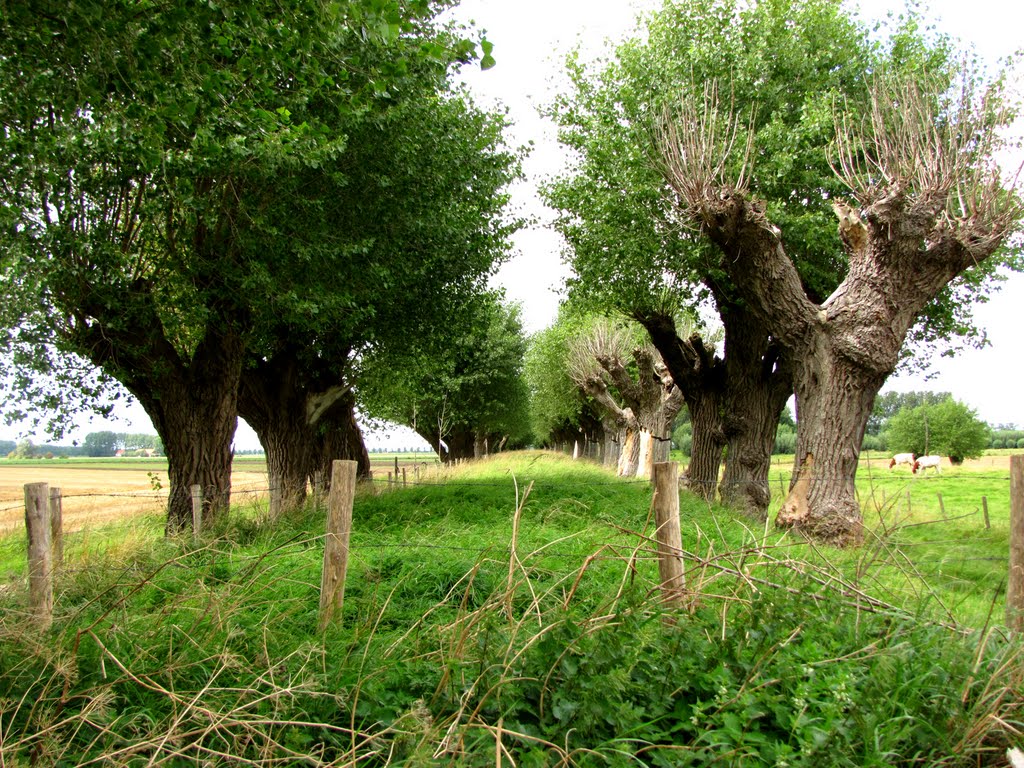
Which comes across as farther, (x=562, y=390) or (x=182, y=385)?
(x=562, y=390)

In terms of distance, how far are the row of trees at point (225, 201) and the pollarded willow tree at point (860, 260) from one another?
469 centimetres

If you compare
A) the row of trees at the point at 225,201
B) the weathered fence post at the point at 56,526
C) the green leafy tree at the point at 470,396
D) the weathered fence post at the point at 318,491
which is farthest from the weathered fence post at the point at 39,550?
the green leafy tree at the point at 470,396

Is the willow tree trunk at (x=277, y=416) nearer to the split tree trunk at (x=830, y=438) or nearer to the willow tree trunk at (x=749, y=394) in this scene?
the willow tree trunk at (x=749, y=394)

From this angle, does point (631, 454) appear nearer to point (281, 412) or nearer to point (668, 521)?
point (281, 412)

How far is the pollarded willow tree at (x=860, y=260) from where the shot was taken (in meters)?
10.1

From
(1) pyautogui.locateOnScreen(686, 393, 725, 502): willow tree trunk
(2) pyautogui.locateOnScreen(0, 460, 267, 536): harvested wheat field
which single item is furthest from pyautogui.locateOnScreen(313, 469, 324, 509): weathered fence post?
(1) pyautogui.locateOnScreen(686, 393, 725, 502): willow tree trunk

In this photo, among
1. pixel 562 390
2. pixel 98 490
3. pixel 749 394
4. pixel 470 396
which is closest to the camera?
pixel 749 394

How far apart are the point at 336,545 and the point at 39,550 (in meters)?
2.18

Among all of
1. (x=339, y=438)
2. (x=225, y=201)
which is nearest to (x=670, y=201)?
(x=225, y=201)

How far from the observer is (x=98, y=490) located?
28.1 meters

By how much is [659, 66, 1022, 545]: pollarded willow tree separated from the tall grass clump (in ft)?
23.0

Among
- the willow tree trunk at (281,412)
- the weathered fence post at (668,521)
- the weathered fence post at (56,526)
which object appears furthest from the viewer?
the willow tree trunk at (281,412)

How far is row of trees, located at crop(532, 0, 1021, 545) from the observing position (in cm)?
1041

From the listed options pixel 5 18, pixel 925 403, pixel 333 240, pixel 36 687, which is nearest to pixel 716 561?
pixel 36 687
